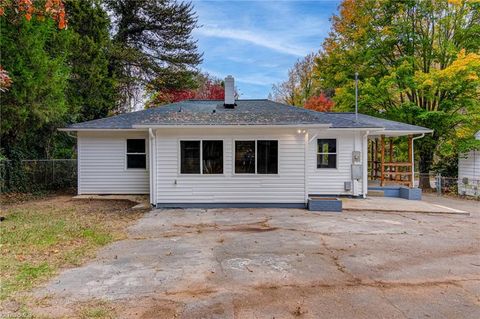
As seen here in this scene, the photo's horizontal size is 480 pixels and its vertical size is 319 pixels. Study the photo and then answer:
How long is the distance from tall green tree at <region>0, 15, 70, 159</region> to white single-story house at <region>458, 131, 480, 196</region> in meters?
17.1

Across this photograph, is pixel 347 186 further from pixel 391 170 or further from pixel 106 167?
pixel 106 167

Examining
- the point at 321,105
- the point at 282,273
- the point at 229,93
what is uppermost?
the point at 321,105

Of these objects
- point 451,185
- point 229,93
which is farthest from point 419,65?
point 229,93

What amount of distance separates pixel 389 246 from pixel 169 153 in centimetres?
659

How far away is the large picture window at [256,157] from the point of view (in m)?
9.98

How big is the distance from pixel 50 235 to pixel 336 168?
9202mm

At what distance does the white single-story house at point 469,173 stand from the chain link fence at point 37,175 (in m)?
17.8

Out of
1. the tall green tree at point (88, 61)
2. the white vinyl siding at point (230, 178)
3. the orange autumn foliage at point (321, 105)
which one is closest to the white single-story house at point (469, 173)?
the white vinyl siding at point (230, 178)

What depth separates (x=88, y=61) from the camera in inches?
633

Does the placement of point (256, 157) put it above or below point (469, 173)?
above

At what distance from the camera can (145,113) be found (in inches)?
547

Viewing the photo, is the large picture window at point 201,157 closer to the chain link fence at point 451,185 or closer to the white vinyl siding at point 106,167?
the white vinyl siding at point 106,167

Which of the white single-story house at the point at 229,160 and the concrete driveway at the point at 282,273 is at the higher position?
the white single-story house at the point at 229,160

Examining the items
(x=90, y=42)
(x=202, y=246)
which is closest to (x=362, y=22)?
(x=90, y=42)
